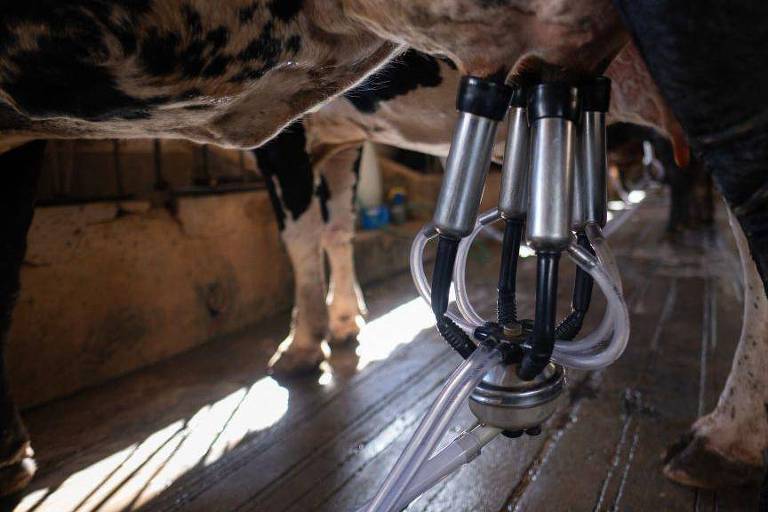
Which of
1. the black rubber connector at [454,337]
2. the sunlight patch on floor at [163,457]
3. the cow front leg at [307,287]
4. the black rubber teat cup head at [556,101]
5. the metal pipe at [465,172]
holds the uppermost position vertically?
the black rubber teat cup head at [556,101]

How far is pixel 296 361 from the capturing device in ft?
6.36

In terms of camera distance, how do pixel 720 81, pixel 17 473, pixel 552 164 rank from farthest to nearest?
pixel 17 473 < pixel 552 164 < pixel 720 81

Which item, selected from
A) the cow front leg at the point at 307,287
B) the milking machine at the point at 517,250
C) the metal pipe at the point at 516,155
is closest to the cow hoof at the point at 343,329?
the cow front leg at the point at 307,287

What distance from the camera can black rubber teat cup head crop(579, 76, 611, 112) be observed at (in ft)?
2.38

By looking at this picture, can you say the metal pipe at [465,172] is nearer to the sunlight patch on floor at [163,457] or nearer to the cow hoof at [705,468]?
the cow hoof at [705,468]

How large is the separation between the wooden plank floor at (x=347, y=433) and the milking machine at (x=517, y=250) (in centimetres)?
52

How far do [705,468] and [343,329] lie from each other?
1.40 meters

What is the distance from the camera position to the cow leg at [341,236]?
233cm

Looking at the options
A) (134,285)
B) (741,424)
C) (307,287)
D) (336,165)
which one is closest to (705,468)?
(741,424)

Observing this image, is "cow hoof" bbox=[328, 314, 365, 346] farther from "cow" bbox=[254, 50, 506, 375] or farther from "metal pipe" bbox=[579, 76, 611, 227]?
"metal pipe" bbox=[579, 76, 611, 227]

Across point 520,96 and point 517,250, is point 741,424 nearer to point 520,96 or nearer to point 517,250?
point 517,250

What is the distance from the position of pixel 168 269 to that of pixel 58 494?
1.07 metres

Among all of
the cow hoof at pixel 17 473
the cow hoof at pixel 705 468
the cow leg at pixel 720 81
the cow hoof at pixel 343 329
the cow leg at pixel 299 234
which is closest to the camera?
the cow leg at pixel 720 81

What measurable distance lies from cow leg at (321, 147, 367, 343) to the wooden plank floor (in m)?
0.13
